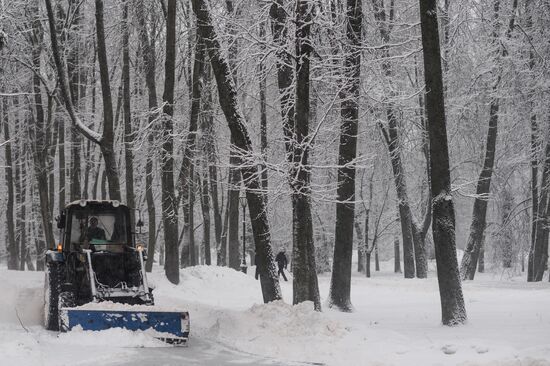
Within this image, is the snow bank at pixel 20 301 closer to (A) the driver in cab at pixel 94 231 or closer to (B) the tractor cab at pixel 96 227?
(B) the tractor cab at pixel 96 227

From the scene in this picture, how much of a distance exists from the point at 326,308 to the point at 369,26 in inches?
291

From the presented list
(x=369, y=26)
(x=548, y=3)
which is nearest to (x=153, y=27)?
(x=369, y=26)

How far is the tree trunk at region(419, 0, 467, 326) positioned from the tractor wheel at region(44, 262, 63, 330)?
6.71m

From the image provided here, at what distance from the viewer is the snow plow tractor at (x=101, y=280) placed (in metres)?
10.2

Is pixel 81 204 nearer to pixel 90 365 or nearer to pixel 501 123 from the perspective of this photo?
pixel 90 365

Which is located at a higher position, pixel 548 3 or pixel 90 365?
pixel 548 3

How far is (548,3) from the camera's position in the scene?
1455 cm

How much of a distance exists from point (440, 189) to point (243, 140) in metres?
4.38

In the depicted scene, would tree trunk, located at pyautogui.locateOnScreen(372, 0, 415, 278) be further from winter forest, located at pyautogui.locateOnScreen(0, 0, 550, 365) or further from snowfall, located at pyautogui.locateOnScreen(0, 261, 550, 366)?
snowfall, located at pyautogui.locateOnScreen(0, 261, 550, 366)

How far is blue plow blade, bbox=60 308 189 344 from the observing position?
10094 mm

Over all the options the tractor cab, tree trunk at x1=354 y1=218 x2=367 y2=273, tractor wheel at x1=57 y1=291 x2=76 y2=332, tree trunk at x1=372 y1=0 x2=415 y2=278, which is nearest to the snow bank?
the tractor cab

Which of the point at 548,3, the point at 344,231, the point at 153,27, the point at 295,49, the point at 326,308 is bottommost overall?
the point at 326,308

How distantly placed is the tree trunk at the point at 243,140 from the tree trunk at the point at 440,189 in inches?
152

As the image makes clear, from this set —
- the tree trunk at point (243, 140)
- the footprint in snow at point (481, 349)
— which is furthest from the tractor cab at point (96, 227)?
the footprint in snow at point (481, 349)
